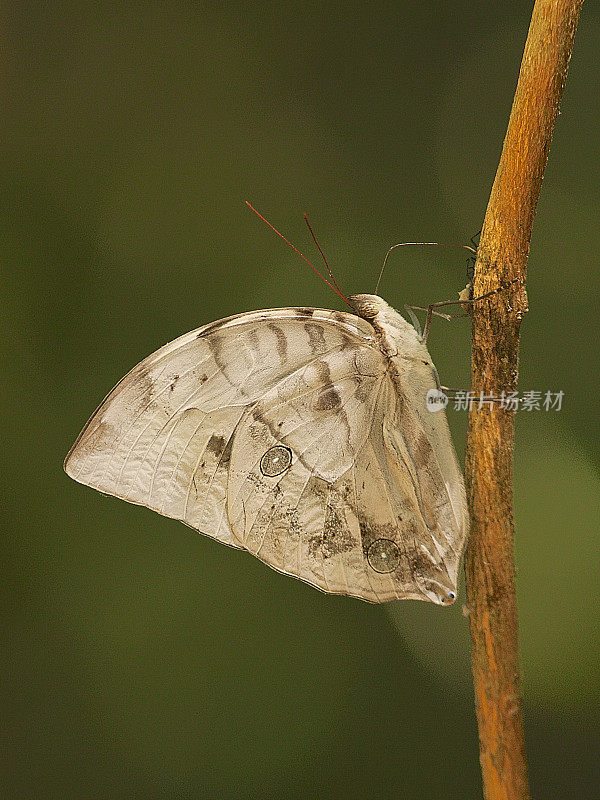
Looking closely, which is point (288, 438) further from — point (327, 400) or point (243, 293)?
point (243, 293)

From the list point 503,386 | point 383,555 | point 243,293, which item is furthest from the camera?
point 243,293

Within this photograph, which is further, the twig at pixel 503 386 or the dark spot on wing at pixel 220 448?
the dark spot on wing at pixel 220 448

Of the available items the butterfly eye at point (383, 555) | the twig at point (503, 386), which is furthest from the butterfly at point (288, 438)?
the twig at point (503, 386)

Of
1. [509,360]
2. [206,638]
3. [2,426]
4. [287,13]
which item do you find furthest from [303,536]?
[287,13]

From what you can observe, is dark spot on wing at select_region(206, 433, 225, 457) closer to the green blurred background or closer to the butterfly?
the butterfly

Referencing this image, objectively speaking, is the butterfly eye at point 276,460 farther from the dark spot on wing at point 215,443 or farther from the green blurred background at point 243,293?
the green blurred background at point 243,293

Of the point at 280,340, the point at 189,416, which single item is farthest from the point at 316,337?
the point at 189,416

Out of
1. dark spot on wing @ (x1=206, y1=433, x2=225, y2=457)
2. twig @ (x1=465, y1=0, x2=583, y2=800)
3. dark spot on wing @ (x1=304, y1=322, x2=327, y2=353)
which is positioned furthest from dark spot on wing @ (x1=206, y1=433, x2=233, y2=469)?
twig @ (x1=465, y1=0, x2=583, y2=800)
